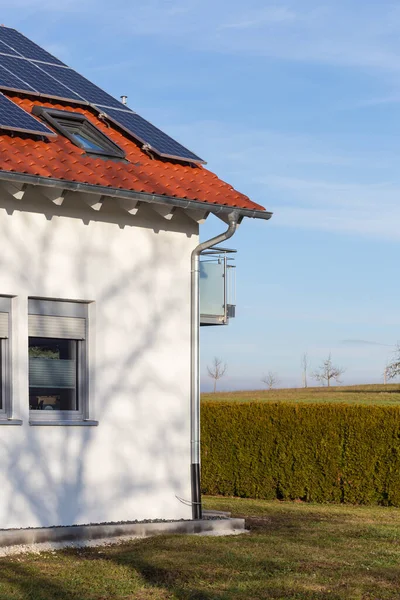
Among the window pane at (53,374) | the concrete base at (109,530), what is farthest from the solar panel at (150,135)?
the concrete base at (109,530)

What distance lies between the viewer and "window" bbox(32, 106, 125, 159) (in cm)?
1309

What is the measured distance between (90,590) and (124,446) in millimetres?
3883

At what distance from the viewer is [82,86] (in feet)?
49.6

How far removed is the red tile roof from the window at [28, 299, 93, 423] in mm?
1645

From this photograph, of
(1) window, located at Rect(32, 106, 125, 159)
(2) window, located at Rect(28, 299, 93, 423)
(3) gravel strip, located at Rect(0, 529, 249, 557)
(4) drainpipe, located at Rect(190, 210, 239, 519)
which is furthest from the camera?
Answer: (4) drainpipe, located at Rect(190, 210, 239, 519)

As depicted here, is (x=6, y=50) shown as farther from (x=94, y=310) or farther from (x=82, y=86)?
(x=94, y=310)

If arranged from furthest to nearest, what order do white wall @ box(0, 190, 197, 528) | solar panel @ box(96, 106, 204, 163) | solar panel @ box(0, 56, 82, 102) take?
solar panel @ box(96, 106, 204, 163) < solar panel @ box(0, 56, 82, 102) < white wall @ box(0, 190, 197, 528)

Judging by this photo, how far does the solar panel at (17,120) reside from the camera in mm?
11875

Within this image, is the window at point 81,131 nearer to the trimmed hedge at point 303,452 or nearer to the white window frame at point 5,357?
the white window frame at point 5,357

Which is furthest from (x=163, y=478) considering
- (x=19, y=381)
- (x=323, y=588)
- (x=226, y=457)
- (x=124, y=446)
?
(x=226, y=457)

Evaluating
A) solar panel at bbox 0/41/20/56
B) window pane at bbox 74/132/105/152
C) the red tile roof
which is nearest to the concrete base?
the red tile roof

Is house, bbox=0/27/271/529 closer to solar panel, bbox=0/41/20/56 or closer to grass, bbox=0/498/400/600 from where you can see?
solar panel, bbox=0/41/20/56

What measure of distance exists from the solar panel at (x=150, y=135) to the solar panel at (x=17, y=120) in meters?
1.99

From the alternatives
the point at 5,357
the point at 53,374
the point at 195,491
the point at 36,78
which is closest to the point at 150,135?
the point at 36,78
